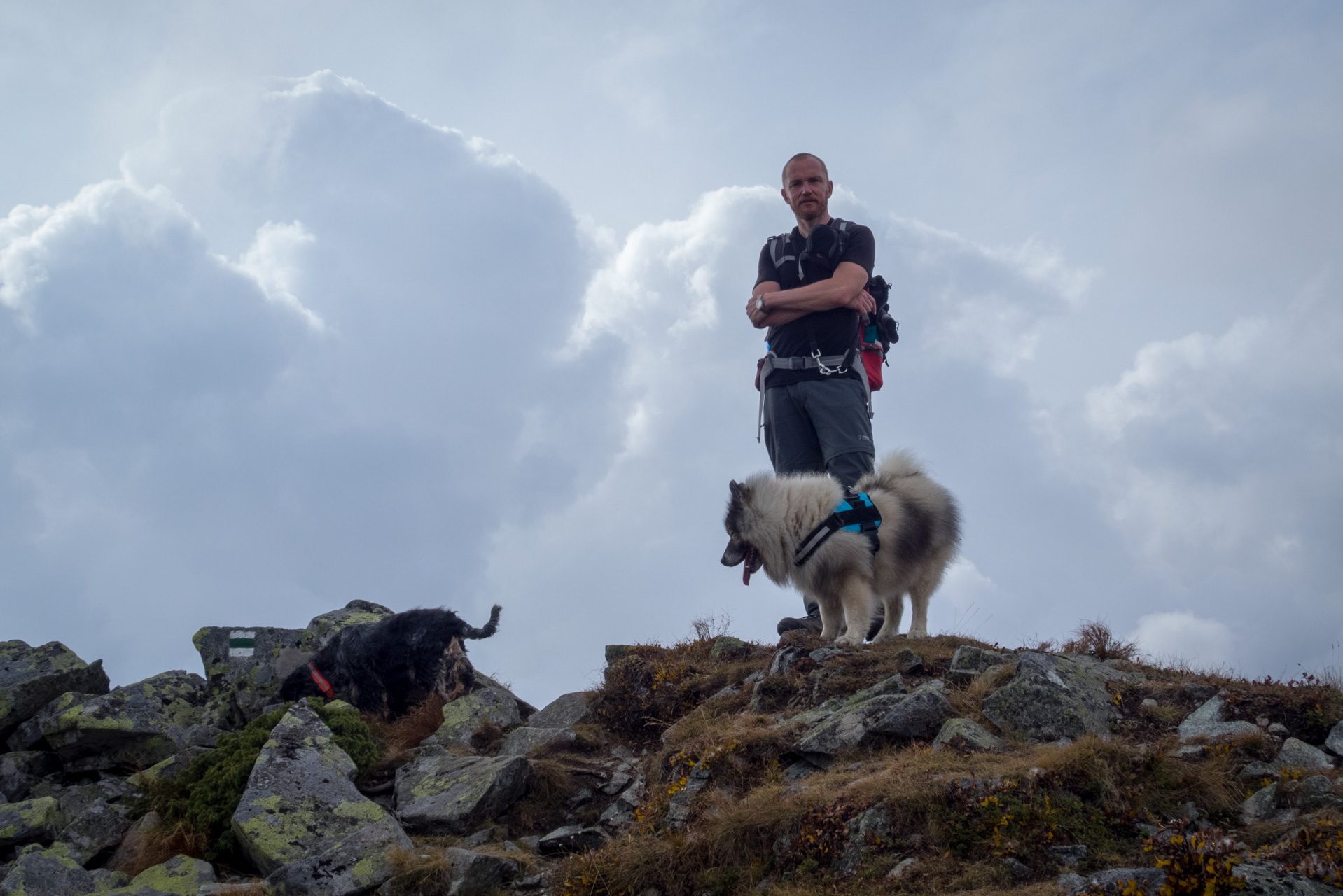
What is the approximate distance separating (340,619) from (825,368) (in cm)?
708

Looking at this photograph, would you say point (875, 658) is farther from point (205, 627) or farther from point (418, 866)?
point (205, 627)

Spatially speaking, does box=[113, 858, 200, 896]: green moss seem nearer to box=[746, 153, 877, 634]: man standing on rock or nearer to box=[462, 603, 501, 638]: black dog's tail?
box=[462, 603, 501, 638]: black dog's tail

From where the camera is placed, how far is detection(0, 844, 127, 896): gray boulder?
19.6 ft

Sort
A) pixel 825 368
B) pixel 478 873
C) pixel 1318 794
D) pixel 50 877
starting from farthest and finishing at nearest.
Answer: pixel 825 368 < pixel 50 877 < pixel 478 873 < pixel 1318 794

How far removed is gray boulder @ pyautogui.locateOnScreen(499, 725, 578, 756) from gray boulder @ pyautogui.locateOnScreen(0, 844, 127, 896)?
2946 millimetres

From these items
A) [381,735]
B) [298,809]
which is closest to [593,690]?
[381,735]

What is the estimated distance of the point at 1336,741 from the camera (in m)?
4.97

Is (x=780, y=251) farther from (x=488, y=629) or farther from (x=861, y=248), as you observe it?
(x=488, y=629)

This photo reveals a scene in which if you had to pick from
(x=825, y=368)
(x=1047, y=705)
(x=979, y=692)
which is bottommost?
(x=1047, y=705)

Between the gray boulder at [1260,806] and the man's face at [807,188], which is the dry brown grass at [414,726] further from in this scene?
the gray boulder at [1260,806]

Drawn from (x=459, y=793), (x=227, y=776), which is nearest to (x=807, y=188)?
(x=459, y=793)

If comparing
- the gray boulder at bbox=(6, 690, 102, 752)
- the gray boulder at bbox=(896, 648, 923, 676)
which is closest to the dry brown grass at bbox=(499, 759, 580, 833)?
the gray boulder at bbox=(896, 648, 923, 676)

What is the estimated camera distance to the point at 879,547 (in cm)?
784

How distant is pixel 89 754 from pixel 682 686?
6133 mm
